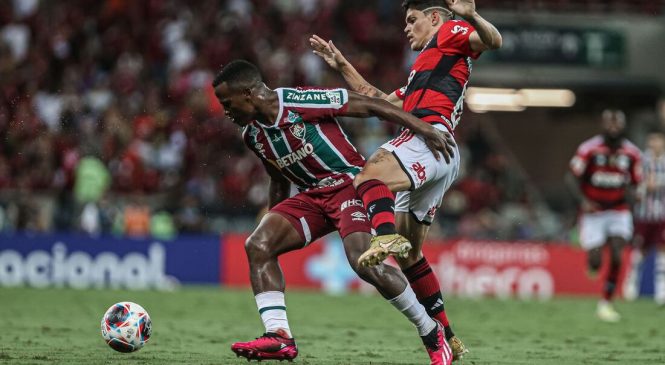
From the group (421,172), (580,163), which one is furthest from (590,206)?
(421,172)

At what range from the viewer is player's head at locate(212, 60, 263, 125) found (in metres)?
7.33

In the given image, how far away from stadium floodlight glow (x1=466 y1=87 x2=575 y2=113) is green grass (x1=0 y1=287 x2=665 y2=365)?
10474 mm

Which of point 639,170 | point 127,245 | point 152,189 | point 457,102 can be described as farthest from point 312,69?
point 457,102

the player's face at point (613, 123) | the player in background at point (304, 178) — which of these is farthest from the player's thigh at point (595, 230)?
the player in background at point (304, 178)

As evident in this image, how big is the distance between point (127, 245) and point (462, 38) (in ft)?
37.4

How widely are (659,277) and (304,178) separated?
40.7 feet

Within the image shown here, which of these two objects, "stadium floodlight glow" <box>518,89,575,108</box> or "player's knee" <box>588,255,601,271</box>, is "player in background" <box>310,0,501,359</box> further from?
"stadium floodlight glow" <box>518,89,575,108</box>

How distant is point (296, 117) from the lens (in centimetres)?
747

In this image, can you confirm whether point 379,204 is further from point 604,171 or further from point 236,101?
point 604,171

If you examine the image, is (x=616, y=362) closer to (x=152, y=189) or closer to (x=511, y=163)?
(x=152, y=189)

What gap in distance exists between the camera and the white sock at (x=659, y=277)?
60.4 ft

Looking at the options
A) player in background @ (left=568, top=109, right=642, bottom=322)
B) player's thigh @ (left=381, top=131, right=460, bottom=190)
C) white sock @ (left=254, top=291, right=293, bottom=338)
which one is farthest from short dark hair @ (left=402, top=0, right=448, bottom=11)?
player in background @ (left=568, top=109, right=642, bottom=322)

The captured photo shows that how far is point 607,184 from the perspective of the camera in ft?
46.5

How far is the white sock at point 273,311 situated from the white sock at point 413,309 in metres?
0.75
